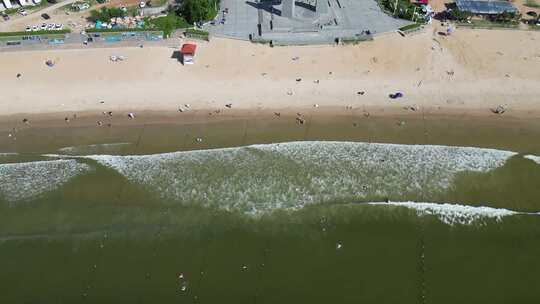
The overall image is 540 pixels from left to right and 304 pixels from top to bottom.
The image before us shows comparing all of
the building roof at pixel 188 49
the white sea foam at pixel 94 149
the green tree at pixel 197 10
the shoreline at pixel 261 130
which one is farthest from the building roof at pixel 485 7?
the white sea foam at pixel 94 149

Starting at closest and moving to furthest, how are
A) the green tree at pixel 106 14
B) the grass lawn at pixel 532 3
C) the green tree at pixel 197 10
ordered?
the green tree at pixel 197 10
the green tree at pixel 106 14
the grass lawn at pixel 532 3

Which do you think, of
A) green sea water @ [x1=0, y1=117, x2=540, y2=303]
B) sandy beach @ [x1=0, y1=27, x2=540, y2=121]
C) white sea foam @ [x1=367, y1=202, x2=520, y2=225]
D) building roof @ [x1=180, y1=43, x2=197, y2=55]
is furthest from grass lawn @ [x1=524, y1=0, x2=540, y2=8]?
building roof @ [x1=180, y1=43, x2=197, y2=55]

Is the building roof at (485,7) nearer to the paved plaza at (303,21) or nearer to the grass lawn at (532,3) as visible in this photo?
the grass lawn at (532,3)

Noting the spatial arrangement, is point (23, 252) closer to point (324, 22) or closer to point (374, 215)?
point (374, 215)

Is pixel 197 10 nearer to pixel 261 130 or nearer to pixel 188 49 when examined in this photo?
pixel 188 49

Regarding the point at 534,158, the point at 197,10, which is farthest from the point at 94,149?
the point at 534,158

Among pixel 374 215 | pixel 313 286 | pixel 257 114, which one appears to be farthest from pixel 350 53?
pixel 313 286
